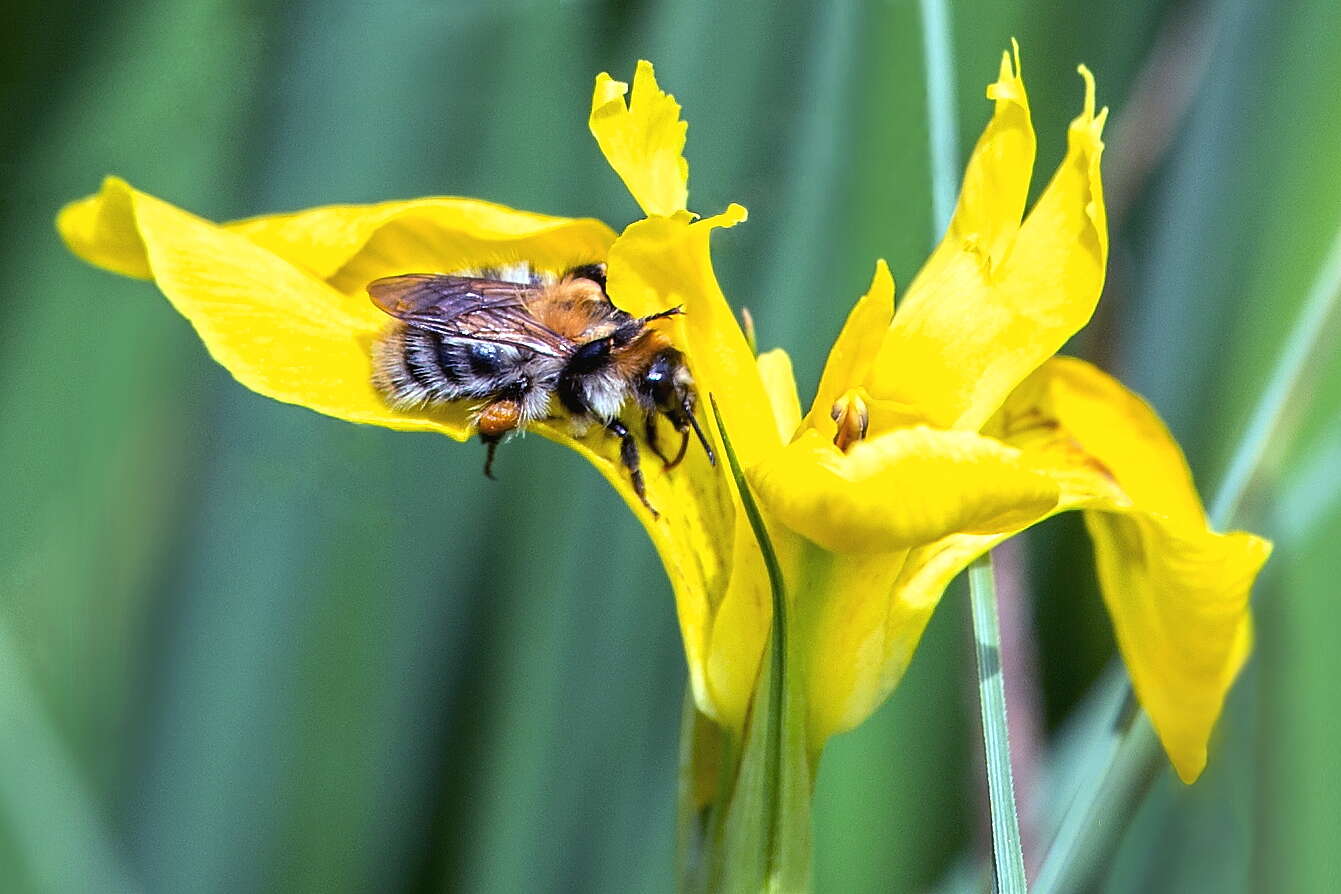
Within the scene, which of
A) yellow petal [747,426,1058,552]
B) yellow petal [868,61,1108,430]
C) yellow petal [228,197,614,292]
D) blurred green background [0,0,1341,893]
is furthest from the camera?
blurred green background [0,0,1341,893]

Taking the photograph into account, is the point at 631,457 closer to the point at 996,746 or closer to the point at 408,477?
the point at 996,746

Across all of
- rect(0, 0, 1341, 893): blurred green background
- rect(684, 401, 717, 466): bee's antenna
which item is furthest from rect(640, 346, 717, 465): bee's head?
rect(0, 0, 1341, 893): blurred green background

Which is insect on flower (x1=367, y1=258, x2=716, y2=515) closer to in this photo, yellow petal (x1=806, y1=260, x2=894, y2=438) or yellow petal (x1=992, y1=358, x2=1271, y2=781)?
yellow petal (x1=806, y1=260, x2=894, y2=438)

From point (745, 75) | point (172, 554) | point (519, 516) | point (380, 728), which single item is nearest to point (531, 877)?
point (380, 728)

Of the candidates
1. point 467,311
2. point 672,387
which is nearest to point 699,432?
point 672,387

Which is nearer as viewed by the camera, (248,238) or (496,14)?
(248,238)

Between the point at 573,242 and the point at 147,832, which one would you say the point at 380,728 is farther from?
the point at 573,242

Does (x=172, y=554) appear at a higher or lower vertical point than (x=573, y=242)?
lower
